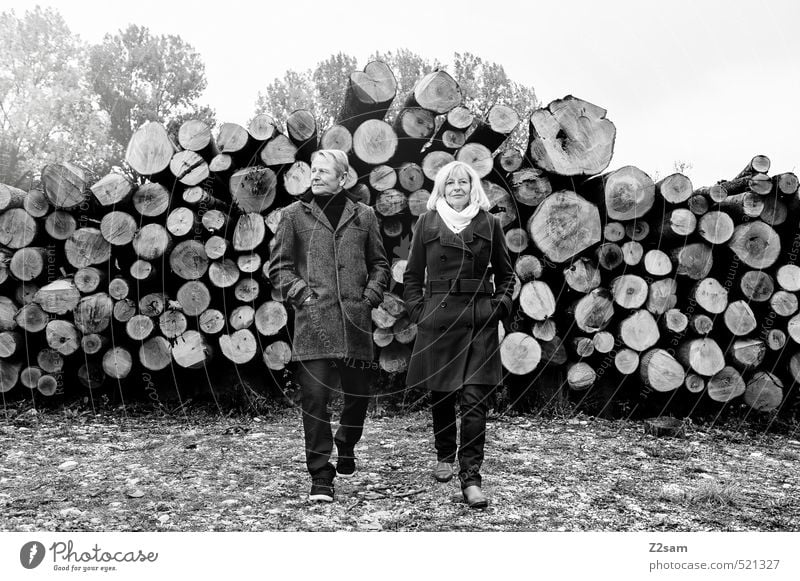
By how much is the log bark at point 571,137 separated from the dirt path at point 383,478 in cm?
188

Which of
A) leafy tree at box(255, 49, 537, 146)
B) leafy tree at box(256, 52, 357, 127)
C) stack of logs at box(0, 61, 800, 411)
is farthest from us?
leafy tree at box(256, 52, 357, 127)

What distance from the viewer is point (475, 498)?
2.94 metres

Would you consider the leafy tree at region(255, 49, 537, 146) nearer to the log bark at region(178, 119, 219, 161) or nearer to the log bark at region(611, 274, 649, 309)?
the log bark at region(611, 274, 649, 309)

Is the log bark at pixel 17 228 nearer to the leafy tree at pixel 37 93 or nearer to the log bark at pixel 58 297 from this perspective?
the log bark at pixel 58 297

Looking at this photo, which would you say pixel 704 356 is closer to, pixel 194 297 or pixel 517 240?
pixel 517 240

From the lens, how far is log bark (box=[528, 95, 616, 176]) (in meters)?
4.38

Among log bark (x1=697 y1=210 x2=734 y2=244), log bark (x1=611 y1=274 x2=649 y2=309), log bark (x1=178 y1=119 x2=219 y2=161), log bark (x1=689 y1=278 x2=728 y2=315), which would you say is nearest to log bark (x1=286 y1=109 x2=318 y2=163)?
log bark (x1=178 y1=119 x2=219 y2=161)

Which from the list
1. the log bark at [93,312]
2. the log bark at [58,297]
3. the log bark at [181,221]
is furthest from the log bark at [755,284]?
the log bark at [58,297]

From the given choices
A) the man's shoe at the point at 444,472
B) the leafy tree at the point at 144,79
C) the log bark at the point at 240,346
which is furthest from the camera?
the leafy tree at the point at 144,79

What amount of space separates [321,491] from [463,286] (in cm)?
118

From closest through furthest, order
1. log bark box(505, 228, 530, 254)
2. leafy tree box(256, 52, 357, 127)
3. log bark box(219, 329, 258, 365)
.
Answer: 1. log bark box(505, 228, 530, 254)
2. log bark box(219, 329, 258, 365)
3. leafy tree box(256, 52, 357, 127)

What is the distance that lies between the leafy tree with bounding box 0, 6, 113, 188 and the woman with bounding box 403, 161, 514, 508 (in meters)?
3.10

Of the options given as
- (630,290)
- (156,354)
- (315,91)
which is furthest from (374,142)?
(315,91)

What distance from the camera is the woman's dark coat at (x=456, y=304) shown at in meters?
3.07
